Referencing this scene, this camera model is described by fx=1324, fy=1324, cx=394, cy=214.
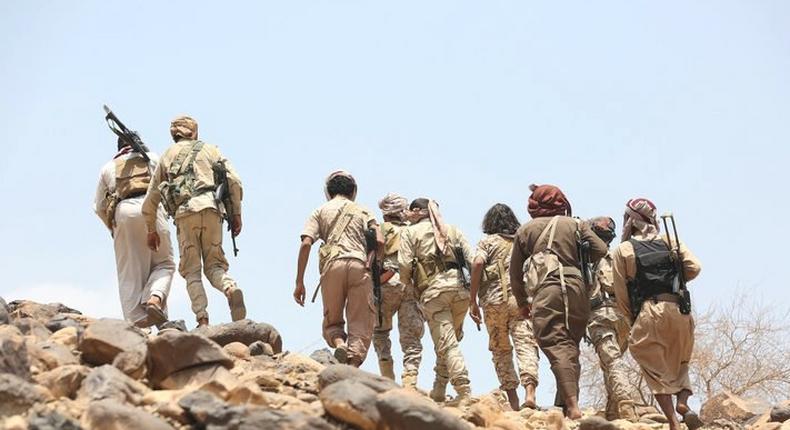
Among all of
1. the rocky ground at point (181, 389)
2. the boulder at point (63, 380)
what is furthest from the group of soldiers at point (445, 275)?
the boulder at point (63, 380)

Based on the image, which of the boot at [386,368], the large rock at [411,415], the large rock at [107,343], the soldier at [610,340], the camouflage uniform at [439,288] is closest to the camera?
the large rock at [411,415]

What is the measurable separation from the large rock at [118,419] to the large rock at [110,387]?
1.23ft

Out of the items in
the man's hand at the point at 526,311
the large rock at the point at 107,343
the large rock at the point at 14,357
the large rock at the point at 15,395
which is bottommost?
the large rock at the point at 15,395

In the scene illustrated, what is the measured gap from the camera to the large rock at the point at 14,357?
6504mm

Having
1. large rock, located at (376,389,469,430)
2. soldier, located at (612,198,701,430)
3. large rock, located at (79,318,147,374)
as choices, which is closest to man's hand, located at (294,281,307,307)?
soldier, located at (612,198,701,430)

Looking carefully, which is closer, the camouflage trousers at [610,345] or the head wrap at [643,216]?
the head wrap at [643,216]

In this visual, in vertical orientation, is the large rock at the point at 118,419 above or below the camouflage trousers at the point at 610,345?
below

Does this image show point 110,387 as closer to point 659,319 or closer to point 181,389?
point 181,389

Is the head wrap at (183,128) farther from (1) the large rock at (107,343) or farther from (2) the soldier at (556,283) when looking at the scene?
(1) the large rock at (107,343)

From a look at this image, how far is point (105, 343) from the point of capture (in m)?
7.44

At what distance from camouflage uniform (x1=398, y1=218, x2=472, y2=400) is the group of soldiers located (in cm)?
1

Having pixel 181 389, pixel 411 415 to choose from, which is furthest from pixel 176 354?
pixel 411 415

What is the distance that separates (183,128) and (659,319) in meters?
4.54

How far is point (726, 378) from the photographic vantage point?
619 inches
